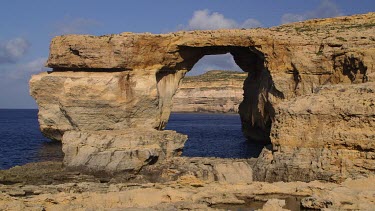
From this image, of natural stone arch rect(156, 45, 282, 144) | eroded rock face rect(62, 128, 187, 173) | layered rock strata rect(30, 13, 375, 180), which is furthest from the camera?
natural stone arch rect(156, 45, 282, 144)

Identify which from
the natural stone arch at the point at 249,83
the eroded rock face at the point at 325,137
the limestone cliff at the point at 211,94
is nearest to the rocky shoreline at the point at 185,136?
the eroded rock face at the point at 325,137

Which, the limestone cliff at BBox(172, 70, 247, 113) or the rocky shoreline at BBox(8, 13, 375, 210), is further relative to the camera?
the limestone cliff at BBox(172, 70, 247, 113)

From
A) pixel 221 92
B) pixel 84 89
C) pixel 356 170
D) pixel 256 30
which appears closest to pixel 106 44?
pixel 84 89

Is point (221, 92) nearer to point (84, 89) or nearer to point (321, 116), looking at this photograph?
point (84, 89)

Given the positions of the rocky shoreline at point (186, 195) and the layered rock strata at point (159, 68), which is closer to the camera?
the rocky shoreline at point (186, 195)

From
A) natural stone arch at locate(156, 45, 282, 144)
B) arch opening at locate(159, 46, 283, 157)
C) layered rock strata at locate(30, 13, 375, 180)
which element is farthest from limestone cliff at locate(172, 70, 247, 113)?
layered rock strata at locate(30, 13, 375, 180)

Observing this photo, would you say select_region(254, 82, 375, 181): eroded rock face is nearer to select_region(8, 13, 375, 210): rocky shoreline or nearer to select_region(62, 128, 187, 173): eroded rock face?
select_region(8, 13, 375, 210): rocky shoreline

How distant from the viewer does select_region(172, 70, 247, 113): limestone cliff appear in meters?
120

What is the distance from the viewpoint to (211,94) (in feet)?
412

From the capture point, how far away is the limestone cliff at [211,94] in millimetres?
120188

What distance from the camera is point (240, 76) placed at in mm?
124312

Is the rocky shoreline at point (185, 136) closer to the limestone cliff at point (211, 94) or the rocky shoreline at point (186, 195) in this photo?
the rocky shoreline at point (186, 195)

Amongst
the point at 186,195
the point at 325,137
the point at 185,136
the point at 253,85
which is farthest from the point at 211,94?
the point at 186,195

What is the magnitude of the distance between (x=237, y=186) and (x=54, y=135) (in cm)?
2789
